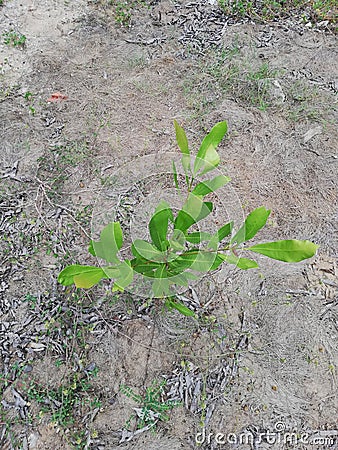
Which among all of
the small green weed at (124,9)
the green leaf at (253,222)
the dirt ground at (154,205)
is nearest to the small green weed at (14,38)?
the dirt ground at (154,205)

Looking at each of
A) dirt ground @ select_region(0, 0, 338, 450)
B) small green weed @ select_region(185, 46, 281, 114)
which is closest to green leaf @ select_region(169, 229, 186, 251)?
dirt ground @ select_region(0, 0, 338, 450)

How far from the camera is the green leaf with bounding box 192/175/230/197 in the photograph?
125 centimetres

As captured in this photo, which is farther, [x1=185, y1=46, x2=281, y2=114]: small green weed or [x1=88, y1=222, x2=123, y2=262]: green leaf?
[x1=185, y1=46, x2=281, y2=114]: small green weed

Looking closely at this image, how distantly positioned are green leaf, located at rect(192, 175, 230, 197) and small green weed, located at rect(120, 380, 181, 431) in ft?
2.39

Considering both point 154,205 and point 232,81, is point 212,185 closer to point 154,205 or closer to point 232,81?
point 154,205

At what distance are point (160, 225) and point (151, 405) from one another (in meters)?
0.71

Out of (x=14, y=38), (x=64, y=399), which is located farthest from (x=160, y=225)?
(x=14, y=38)

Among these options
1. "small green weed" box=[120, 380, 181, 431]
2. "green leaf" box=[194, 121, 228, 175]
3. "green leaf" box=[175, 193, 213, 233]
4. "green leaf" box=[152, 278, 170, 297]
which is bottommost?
"small green weed" box=[120, 380, 181, 431]

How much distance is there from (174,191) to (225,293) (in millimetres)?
528

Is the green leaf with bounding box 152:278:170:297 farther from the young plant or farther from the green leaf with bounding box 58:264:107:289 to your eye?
the green leaf with bounding box 58:264:107:289

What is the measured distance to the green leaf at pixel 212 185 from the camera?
4.11ft

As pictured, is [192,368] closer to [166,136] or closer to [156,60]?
[166,136]

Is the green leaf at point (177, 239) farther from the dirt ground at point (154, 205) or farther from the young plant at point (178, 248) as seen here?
the dirt ground at point (154, 205)

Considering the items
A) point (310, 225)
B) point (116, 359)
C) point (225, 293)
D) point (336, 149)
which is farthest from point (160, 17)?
point (116, 359)
